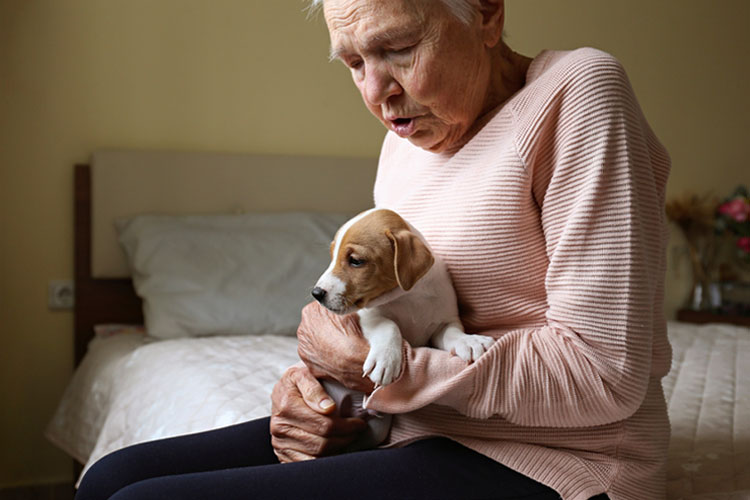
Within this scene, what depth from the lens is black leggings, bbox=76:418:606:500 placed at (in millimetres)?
906

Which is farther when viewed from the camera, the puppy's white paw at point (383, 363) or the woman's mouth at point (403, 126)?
the woman's mouth at point (403, 126)

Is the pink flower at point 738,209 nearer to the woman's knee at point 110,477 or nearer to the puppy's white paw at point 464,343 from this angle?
the puppy's white paw at point 464,343

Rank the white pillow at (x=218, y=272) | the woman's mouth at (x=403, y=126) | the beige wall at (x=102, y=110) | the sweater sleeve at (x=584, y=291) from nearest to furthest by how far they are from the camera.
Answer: the sweater sleeve at (x=584, y=291)
the woman's mouth at (x=403, y=126)
the white pillow at (x=218, y=272)
the beige wall at (x=102, y=110)

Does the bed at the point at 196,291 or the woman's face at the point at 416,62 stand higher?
the woman's face at the point at 416,62

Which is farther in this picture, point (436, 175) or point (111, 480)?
point (436, 175)

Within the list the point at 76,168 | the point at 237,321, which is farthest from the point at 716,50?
the point at 76,168

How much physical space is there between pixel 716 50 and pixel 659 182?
3231 mm

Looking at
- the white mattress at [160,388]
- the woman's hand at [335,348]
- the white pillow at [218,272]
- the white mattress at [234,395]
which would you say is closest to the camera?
the woman's hand at [335,348]

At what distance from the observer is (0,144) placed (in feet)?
8.22

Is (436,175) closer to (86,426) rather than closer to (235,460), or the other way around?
(235,460)

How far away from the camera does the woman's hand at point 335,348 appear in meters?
1.02

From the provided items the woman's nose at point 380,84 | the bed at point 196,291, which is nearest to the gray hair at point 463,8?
the woman's nose at point 380,84

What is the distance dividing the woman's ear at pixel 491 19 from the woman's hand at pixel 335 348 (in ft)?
1.51

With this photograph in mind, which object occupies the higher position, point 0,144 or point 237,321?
point 0,144
